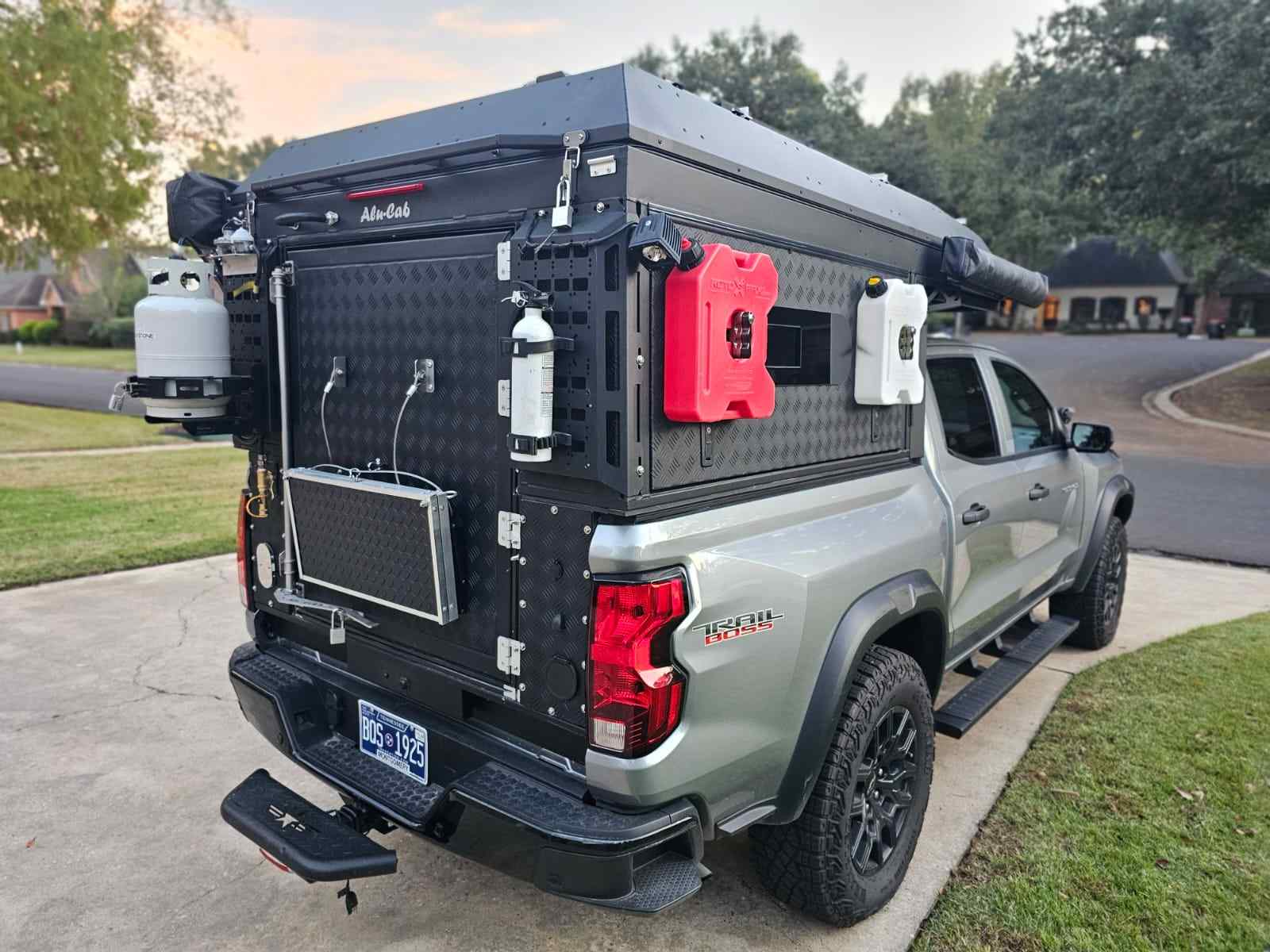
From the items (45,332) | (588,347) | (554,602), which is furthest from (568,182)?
(45,332)

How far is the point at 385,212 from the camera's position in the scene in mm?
2680

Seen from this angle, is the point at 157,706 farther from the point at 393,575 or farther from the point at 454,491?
the point at 454,491

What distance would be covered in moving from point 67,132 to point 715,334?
17.3m

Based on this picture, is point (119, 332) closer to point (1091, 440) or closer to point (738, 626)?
point (1091, 440)

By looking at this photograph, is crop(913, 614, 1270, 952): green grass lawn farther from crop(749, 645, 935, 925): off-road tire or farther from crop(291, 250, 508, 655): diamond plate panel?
crop(291, 250, 508, 655): diamond plate panel

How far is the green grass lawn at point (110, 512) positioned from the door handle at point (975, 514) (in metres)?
5.99

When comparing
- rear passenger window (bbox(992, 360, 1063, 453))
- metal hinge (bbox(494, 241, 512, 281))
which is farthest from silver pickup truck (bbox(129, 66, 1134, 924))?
rear passenger window (bbox(992, 360, 1063, 453))

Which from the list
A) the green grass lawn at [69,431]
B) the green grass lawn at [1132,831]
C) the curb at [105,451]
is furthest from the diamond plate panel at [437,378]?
the green grass lawn at [69,431]

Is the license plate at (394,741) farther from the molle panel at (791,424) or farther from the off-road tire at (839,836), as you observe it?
the molle panel at (791,424)

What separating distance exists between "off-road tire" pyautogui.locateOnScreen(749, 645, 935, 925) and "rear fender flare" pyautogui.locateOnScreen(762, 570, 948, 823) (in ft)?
0.20

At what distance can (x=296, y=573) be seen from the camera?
308 centimetres

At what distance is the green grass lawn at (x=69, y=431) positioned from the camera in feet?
45.5

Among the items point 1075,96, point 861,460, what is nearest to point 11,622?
point 861,460

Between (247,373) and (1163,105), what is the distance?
20.2 metres
